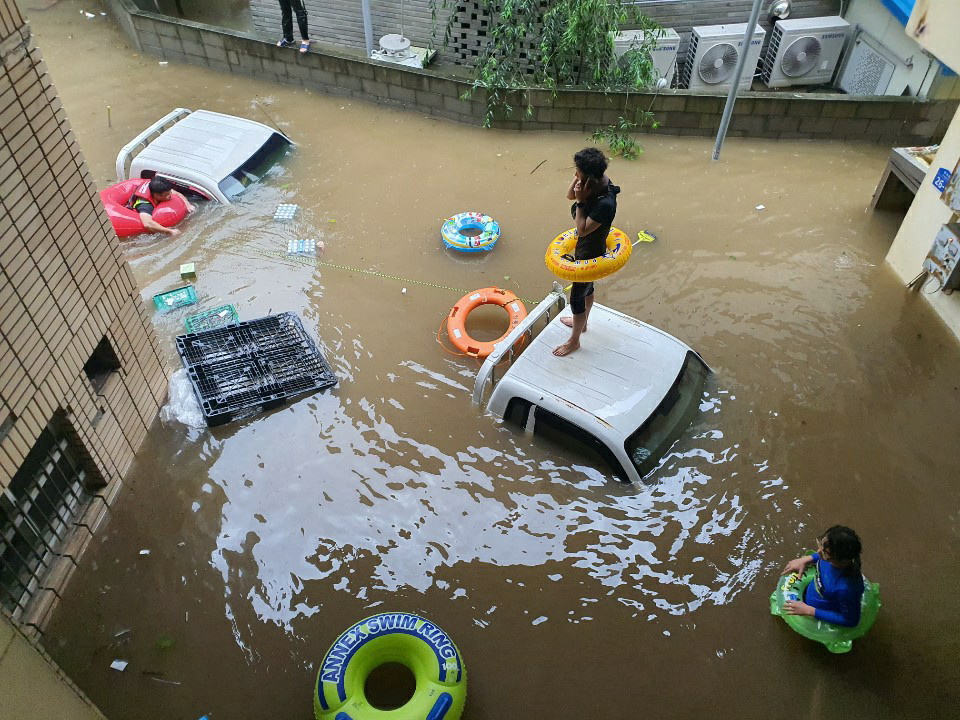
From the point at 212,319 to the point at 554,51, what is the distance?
6.56 meters

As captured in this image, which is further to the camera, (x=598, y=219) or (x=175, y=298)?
(x=175, y=298)

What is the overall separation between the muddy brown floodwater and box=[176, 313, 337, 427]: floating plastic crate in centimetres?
21

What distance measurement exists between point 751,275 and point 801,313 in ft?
2.64

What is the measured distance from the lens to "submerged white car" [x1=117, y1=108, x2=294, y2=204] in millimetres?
8781

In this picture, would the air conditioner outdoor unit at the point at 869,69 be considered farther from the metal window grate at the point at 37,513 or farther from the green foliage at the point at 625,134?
the metal window grate at the point at 37,513

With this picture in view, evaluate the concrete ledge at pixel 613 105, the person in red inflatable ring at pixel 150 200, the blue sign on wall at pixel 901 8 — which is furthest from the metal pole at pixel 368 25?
the blue sign on wall at pixel 901 8

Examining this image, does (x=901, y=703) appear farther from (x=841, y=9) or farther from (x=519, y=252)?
(x=841, y=9)

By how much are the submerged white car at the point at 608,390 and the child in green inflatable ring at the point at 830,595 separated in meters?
1.42

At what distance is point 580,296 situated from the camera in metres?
5.98

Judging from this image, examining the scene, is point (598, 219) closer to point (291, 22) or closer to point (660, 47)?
point (660, 47)

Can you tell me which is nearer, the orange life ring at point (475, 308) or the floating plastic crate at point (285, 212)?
the orange life ring at point (475, 308)

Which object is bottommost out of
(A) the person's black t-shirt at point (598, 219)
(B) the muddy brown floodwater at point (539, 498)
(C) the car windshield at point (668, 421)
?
(B) the muddy brown floodwater at point (539, 498)

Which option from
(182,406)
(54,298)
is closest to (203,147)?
(182,406)

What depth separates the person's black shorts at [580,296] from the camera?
5.98 metres
